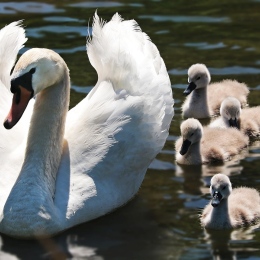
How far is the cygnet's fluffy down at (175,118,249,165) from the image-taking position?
10172mm

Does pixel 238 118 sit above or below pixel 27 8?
below

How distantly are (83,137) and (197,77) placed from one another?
261 centimetres

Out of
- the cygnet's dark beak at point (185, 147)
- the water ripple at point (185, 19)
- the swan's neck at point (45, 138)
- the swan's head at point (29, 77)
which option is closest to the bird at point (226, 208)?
the cygnet's dark beak at point (185, 147)

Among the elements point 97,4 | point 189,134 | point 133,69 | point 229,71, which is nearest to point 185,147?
point 189,134

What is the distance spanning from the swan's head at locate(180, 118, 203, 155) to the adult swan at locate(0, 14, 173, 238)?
0.54 m

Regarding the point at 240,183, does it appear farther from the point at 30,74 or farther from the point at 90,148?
the point at 30,74

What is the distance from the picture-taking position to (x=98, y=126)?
907 centimetres

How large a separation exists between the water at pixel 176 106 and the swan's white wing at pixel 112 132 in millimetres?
253

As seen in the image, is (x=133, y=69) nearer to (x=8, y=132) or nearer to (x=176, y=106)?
(x=8, y=132)

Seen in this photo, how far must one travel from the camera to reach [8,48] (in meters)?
9.88

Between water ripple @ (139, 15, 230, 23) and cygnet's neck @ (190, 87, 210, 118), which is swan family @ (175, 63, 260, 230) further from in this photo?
water ripple @ (139, 15, 230, 23)

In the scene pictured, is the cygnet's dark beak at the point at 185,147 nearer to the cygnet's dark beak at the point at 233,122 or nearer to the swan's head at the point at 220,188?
the cygnet's dark beak at the point at 233,122

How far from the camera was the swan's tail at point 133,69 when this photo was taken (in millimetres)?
9305

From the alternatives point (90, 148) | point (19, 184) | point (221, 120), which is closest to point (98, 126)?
Result: point (90, 148)
